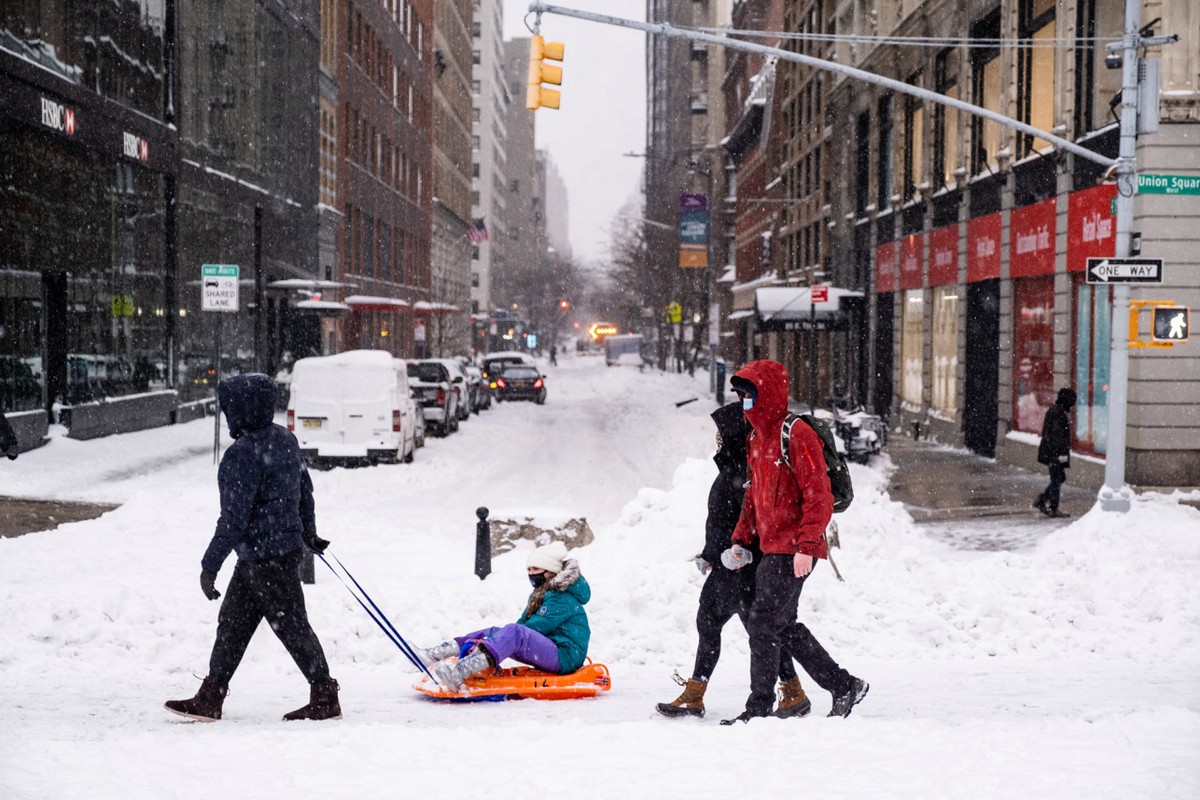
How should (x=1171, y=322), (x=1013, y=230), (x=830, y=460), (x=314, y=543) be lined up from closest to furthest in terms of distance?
(x=830, y=460) < (x=314, y=543) < (x=1171, y=322) < (x=1013, y=230)

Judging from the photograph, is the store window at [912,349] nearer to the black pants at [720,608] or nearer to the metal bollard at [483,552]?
the metal bollard at [483,552]

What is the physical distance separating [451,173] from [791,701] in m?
88.6

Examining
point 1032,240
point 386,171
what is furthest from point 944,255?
point 386,171

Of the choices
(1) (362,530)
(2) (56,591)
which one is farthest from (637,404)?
(2) (56,591)

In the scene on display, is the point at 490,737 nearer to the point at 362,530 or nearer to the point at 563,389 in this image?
the point at 362,530

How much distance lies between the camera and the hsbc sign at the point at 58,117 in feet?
79.6

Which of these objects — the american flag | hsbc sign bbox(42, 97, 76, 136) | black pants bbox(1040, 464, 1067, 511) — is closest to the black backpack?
black pants bbox(1040, 464, 1067, 511)

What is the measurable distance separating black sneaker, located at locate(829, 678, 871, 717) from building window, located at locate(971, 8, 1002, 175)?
21823mm

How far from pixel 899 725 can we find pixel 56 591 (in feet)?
20.6

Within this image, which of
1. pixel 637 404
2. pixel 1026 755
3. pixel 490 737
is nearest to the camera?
pixel 1026 755

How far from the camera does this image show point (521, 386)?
49281 mm

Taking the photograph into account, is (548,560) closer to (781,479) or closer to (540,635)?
(540,635)

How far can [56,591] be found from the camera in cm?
991

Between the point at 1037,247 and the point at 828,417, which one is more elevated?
the point at 1037,247
